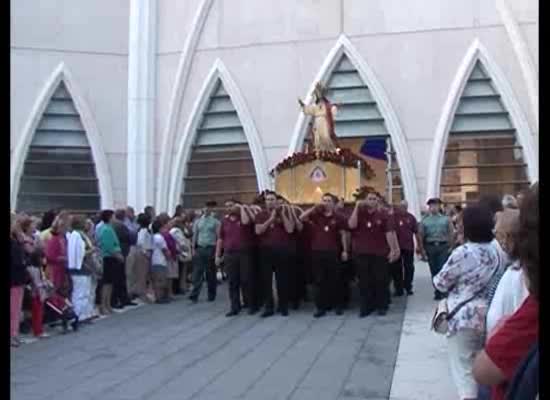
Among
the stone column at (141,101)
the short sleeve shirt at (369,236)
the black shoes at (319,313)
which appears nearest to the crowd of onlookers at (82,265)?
the black shoes at (319,313)

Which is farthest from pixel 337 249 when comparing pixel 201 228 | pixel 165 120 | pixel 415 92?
pixel 165 120

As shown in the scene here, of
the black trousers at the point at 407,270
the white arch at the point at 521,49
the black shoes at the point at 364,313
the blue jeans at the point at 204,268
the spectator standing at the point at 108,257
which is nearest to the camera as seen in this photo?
the black shoes at the point at 364,313

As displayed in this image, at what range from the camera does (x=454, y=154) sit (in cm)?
2441

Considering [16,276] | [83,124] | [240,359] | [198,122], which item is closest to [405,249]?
[240,359]

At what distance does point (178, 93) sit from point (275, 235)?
13.8 metres

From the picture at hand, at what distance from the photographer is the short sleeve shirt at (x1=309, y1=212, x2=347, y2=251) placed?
12742mm

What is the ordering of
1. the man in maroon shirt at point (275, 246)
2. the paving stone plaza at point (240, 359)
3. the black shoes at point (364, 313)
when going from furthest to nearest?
the man in maroon shirt at point (275, 246)
the black shoes at point (364, 313)
the paving stone plaza at point (240, 359)

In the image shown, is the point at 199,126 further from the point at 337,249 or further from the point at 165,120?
the point at 337,249

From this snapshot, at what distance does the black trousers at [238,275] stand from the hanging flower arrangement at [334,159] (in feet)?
10.3

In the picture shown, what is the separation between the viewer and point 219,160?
1021 inches

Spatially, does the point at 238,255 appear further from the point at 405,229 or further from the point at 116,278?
the point at 405,229

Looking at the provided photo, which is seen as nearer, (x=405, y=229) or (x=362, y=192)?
(x=362, y=192)

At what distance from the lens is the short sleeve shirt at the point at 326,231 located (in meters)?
12.7

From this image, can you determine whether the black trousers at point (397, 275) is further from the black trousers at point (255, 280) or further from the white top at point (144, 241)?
the white top at point (144, 241)
